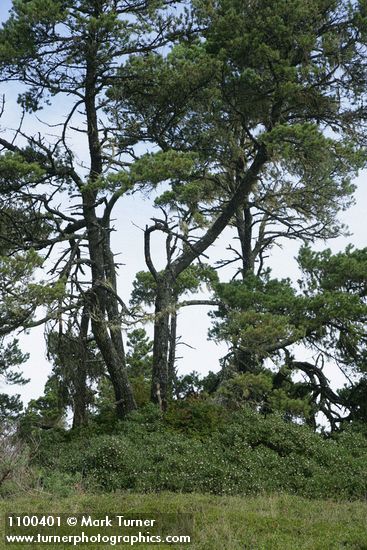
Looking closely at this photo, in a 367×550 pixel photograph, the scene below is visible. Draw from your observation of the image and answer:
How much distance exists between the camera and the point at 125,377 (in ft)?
71.4

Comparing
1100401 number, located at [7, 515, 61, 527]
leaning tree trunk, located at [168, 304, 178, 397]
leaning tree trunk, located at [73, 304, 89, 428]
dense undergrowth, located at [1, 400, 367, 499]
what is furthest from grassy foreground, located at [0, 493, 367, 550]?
leaning tree trunk, located at [168, 304, 178, 397]

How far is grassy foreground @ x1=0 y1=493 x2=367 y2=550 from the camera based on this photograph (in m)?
11.1

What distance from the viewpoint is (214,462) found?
1661 centimetres

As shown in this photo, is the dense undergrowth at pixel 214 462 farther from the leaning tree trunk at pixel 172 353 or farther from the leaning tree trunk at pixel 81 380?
the leaning tree trunk at pixel 172 353

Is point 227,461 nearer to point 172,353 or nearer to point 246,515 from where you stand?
point 246,515

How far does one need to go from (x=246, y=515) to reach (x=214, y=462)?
14.0ft

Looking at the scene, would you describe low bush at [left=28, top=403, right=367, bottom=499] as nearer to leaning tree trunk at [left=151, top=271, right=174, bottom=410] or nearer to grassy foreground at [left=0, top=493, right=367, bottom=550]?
grassy foreground at [left=0, top=493, right=367, bottom=550]

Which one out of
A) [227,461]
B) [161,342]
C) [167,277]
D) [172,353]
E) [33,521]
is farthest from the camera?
[172,353]

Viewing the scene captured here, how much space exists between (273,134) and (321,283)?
16.4 ft

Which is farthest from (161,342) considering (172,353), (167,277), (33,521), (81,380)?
(33,521)

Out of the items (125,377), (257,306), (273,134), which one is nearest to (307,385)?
(257,306)

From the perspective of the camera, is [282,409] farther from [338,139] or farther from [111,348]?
[338,139]

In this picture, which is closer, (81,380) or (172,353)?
(81,380)

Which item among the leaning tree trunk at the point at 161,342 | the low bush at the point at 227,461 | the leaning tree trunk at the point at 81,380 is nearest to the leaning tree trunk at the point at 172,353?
the leaning tree trunk at the point at 161,342
